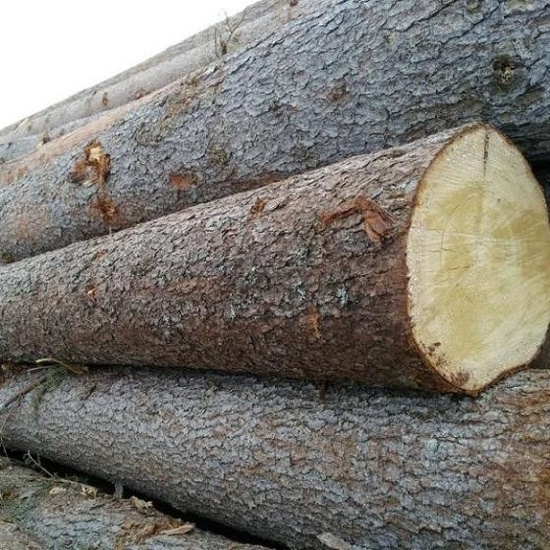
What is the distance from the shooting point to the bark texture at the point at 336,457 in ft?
4.89

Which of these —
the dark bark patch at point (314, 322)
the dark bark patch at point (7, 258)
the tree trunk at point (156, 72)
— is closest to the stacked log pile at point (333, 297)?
the dark bark patch at point (314, 322)

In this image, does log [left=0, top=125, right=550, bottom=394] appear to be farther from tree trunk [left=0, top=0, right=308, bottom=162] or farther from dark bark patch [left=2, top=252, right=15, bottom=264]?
tree trunk [left=0, top=0, right=308, bottom=162]

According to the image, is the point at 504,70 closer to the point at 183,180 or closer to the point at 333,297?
the point at 333,297

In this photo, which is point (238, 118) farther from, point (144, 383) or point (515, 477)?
point (515, 477)

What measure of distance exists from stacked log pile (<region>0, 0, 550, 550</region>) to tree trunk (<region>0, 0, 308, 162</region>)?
127 cm

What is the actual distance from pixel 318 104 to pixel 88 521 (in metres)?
1.62

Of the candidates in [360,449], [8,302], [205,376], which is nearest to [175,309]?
[205,376]

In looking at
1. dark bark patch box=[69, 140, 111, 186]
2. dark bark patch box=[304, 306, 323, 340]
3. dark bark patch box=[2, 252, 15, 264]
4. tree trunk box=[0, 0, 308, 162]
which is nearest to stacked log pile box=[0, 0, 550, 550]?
dark bark patch box=[304, 306, 323, 340]

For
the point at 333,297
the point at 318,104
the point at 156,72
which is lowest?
the point at 333,297

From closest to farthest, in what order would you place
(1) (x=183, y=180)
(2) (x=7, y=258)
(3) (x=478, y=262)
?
(3) (x=478, y=262)
(1) (x=183, y=180)
(2) (x=7, y=258)

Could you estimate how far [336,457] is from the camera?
1.75 m

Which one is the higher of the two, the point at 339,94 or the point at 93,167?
the point at 93,167

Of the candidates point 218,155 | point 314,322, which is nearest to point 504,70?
point 314,322

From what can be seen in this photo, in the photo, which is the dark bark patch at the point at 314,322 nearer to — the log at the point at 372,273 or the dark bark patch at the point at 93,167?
the log at the point at 372,273
